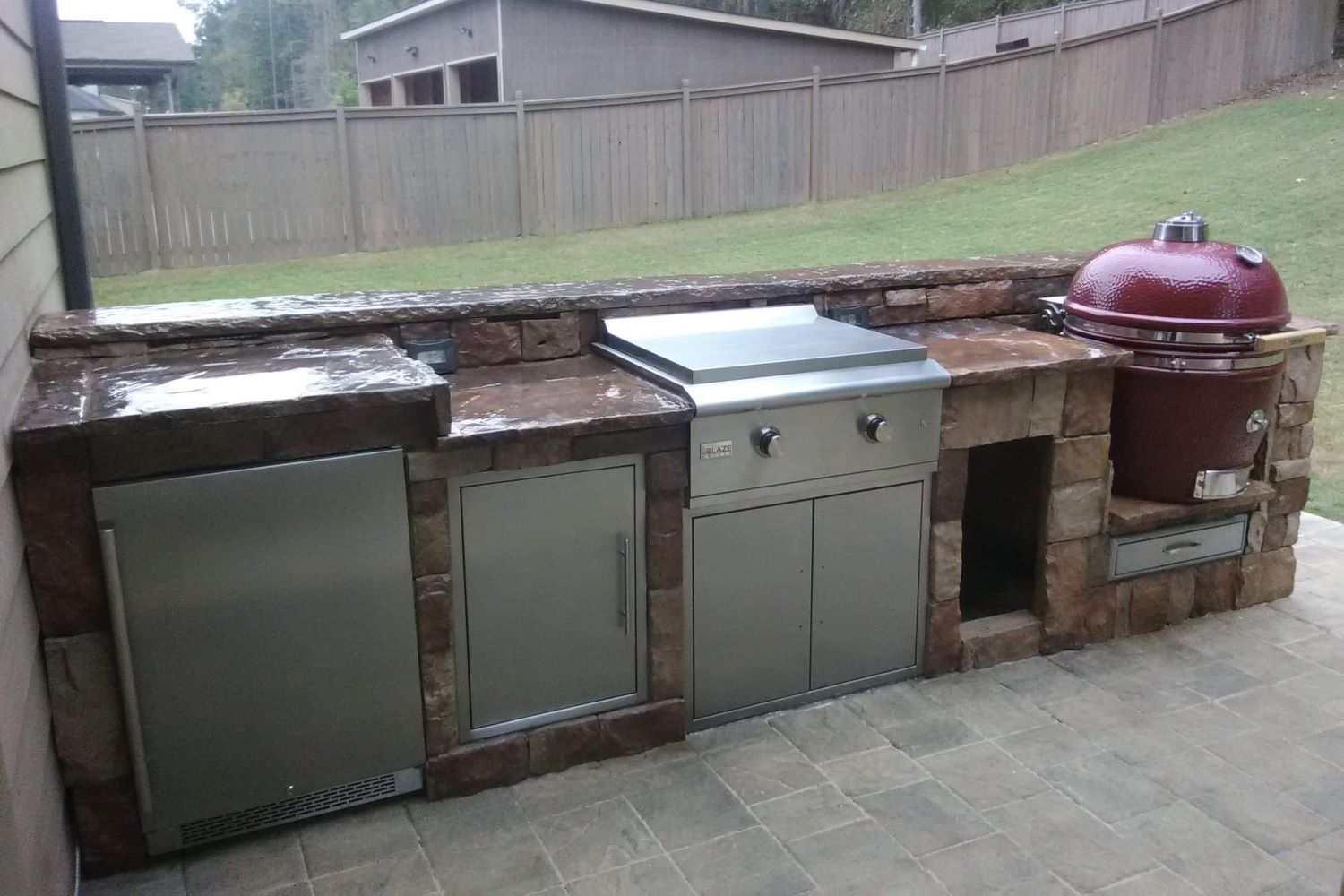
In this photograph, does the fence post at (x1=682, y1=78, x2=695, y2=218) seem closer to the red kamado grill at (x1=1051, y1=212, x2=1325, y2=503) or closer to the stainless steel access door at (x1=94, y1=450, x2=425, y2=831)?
the red kamado grill at (x1=1051, y1=212, x2=1325, y2=503)

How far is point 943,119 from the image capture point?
919 cm

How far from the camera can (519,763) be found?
2350mm

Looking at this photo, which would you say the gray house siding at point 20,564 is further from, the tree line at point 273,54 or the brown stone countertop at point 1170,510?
the tree line at point 273,54

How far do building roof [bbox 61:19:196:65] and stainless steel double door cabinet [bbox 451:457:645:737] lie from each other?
4700 millimetres

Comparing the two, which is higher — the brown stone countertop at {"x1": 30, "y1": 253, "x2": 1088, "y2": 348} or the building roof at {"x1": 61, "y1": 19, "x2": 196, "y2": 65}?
the building roof at {"x1": 61, "y1": 19, "x2": 196, "y2": 65}

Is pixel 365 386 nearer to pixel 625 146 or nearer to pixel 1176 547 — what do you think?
pixel 1176 547

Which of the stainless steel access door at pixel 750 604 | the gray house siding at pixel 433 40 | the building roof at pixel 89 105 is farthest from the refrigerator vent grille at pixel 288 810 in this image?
the gray house siding at pixel 433 40

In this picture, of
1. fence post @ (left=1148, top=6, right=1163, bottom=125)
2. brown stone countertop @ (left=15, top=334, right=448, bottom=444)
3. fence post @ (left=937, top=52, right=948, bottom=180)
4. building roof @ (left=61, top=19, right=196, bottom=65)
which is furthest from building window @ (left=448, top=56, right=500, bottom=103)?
brown stone countertop @ (left=15, top=334, right=448, bottom=444)

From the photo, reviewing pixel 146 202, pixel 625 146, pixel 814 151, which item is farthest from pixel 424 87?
pixel 146 202

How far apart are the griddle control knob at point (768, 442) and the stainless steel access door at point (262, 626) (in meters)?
0.80

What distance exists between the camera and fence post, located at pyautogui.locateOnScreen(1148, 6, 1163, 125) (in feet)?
34.2

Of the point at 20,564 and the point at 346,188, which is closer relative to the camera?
the point at 20,564

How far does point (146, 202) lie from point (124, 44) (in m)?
1.41

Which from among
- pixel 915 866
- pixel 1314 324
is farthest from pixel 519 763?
pixel 1314 324
